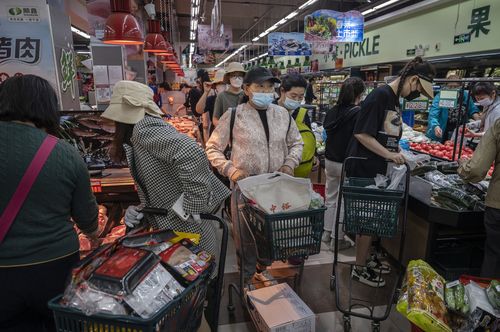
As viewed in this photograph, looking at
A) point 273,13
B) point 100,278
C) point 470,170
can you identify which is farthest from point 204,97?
point 273,13

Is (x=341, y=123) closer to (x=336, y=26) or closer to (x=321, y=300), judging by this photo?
(x=321, y=300)

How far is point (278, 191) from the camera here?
233 cm

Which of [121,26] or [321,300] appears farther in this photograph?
[121,26]

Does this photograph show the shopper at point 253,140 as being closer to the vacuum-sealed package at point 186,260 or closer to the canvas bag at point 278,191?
the canvas bag at point 278,191

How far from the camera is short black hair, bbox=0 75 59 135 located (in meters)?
1.57

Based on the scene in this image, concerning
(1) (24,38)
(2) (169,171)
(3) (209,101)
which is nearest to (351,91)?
(2) (169,171)

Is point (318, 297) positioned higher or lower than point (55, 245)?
lower

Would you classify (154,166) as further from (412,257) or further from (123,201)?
(412,257)

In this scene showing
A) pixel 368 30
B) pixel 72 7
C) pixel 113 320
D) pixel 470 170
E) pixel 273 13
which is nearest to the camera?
pixel 113 320

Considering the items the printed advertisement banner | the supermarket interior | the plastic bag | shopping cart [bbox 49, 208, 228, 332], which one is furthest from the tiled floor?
the printed advertisement banner

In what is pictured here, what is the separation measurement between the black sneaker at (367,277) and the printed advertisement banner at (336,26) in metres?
9.18

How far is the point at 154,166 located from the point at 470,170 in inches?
87.8

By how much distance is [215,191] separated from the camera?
89.5 inches

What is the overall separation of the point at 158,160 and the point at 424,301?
5.86 ft
